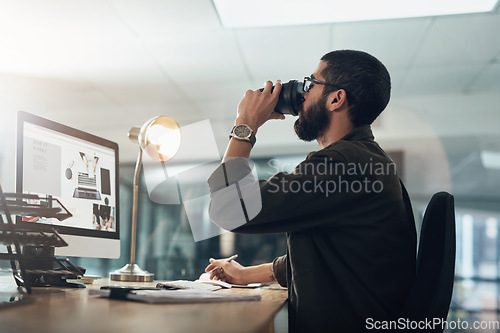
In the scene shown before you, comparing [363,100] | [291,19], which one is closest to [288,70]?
[291,19]

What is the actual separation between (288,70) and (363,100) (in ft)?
8.23

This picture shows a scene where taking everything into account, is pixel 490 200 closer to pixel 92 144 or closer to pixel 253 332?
pixel 92 144

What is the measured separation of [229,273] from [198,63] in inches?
96.3

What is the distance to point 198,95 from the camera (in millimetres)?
4164

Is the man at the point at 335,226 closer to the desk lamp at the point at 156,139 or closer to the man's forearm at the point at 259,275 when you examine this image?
the man's forearm at the point at 259,275

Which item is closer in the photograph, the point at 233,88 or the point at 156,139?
the point at 156,139

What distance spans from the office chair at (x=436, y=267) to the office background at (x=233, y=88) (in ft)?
7.04

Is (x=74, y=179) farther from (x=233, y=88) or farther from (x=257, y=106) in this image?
(x=233, y=88)

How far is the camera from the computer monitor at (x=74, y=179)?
50.1 inches

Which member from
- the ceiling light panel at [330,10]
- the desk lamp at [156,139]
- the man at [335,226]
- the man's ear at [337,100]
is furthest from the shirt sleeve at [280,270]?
the ceiling light panel at [330,10]

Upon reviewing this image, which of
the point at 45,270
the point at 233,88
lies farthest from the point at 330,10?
the point at 45,270

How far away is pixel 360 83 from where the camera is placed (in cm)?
123

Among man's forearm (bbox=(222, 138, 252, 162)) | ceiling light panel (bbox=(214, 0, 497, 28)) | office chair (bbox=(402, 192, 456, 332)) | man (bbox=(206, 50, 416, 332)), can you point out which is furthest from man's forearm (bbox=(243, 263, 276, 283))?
ceiling light panel (bbox=(214, 0, 497, 28))

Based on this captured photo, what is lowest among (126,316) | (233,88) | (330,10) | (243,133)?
(126,316)
